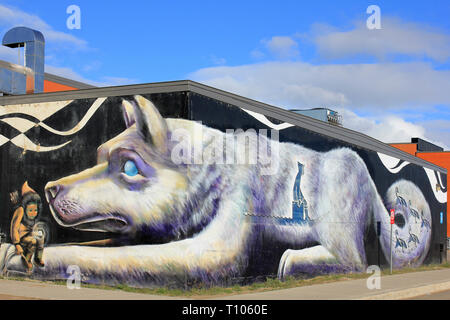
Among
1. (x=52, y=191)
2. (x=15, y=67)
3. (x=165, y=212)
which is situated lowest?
(x=165, y=212)

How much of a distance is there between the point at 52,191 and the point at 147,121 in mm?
4019

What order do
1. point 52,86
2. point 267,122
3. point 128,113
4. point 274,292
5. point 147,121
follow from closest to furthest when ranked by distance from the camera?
point 274,292 → point 147,121 → point 128,113 → point 267,122 → point 52,86

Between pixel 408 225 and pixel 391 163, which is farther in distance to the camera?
pixel 408 225

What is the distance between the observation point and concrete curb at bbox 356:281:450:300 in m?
17.7

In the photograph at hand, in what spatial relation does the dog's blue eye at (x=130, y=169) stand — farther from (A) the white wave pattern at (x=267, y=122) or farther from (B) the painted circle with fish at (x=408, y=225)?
(B) the painted circle with fish at (x=408, y=225)

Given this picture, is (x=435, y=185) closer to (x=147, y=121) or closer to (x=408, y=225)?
(x=408, y=225)

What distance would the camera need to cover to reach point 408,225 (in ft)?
110

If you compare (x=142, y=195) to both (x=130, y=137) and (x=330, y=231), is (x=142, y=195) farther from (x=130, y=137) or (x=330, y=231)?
(x=330, y=231)

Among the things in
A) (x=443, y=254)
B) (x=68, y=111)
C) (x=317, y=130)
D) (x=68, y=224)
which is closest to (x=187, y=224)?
(x=68, y=224)

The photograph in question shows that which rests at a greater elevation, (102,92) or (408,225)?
(102,92)

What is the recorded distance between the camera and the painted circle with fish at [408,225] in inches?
1248

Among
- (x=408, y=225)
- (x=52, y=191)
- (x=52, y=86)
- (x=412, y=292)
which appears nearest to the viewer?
(x=52, y=191)

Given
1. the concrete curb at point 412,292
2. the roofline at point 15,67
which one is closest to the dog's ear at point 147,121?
the roofline at point 15,67

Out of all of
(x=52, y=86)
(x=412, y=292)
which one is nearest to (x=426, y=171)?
(x=412, y=292)
